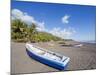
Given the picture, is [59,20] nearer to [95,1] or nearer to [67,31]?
[67,31]

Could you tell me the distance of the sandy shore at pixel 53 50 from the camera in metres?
2.28

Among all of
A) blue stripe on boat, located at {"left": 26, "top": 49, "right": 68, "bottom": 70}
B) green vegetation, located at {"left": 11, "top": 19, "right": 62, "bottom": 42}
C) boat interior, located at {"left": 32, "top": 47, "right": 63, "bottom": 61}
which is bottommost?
blue stripe on boat, located at {"left": 26, "top": 49, "right": 68, "bottom": 70}

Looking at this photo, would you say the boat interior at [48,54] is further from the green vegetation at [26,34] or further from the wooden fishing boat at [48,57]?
the green vegetation at [26,34]

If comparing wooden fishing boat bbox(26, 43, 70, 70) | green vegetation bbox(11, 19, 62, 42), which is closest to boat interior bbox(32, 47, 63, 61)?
wooden fishing boat bbox(26, 43, 70, 70)

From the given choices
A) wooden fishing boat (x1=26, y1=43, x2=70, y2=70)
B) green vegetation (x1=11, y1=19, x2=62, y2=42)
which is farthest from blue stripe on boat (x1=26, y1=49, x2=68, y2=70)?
green vegetation (x1=11, y1=19, x2=62, y2=42)

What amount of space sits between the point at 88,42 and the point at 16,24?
3.16 feet

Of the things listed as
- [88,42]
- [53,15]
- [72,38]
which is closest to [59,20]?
[53,15]

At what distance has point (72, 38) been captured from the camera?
2523 millimetres

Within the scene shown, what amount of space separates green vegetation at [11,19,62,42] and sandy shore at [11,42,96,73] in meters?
0.06

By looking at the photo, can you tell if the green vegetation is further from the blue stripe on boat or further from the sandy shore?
the blue stripe on boat

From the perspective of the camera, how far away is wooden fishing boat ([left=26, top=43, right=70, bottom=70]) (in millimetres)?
2352

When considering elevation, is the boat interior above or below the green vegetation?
below

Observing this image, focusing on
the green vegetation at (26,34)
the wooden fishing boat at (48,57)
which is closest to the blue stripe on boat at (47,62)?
the wooden fishing boat at (48,57)

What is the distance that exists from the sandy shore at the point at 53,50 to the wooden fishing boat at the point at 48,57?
4cm
